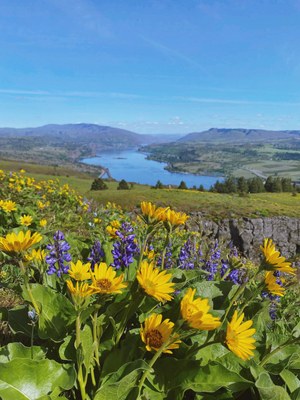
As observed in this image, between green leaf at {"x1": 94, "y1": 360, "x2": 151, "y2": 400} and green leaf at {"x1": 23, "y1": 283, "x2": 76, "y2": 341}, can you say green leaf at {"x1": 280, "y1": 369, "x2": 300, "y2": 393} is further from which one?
green leaf at {"x1": 23, "y1": 283, "x2": 76, "y2": 341}

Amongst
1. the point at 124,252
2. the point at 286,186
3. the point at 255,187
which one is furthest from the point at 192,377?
the point at 286,186

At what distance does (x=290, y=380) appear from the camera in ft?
6.88

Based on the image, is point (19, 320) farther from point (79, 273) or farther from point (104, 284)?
point (104, 284)

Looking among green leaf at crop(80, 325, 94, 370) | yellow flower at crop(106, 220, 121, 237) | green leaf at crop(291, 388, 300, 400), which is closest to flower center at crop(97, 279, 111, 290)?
green leaf at crop(80, 325, 94, 370)

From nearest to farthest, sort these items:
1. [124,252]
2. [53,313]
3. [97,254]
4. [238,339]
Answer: [238,339] → [53,313] → [124,252] → [97,254]

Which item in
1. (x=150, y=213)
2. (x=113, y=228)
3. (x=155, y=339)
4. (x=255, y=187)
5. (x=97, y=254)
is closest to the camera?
(x=155, y=339)

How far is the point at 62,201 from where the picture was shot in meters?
10.1

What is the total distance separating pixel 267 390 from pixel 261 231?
24670mm

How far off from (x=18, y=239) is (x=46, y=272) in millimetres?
845

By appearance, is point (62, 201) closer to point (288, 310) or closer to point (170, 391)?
point (288, 310)

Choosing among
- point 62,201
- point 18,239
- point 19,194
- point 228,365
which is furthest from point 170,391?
point 62,201

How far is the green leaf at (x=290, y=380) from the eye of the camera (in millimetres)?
2084

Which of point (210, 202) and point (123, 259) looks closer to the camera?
point (123, 259)

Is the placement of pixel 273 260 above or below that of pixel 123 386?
above
